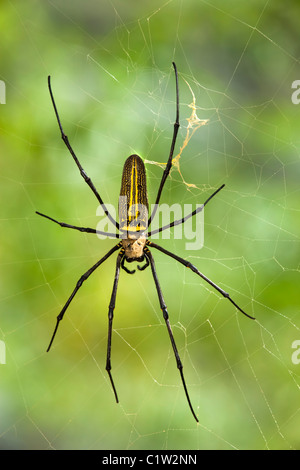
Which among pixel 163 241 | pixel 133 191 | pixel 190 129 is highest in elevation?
pixel 190 129

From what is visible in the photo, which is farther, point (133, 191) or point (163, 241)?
point (163, 241)

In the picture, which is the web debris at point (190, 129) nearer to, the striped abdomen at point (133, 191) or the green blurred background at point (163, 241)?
the green blurred background at point (163, 241)

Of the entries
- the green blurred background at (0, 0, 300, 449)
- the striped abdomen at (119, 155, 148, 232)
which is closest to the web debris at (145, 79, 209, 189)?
the green blurred background at (0, 0, 300, 449)

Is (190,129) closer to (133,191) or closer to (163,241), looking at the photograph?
(163,241)

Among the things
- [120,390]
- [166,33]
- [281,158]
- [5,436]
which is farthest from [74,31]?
[5,436]

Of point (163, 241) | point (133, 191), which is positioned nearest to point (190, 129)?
point (163, 241)

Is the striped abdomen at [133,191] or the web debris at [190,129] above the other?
the web debris at [190,129]

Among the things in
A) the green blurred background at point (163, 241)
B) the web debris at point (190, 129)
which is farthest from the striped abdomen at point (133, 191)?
the green blurred background at point (163, 241)

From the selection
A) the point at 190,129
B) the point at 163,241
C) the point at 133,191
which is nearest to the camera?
the point at 133,191
